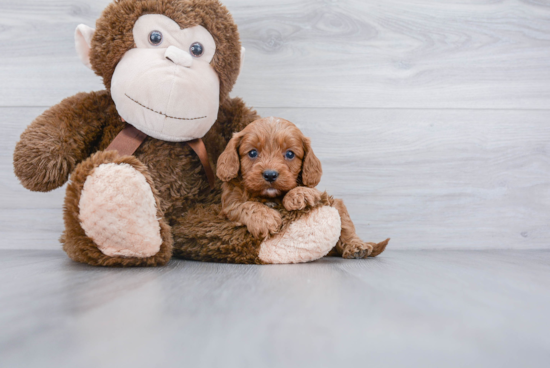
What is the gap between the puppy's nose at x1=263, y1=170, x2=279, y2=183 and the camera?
36.0 inches

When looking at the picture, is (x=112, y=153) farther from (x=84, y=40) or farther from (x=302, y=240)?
(x=302, y=240)

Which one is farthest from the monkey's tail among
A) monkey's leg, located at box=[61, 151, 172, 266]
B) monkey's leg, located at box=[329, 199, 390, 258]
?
monkey's leg, located at box=[61, 151, 172, 266]

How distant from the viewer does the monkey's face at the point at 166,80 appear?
916mm

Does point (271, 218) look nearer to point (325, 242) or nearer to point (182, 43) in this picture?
point (325, 242)

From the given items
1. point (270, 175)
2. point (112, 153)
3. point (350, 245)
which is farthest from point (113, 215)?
point (350, 245)

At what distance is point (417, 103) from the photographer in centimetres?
139

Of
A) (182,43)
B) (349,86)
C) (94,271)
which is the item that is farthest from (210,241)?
(349,86)

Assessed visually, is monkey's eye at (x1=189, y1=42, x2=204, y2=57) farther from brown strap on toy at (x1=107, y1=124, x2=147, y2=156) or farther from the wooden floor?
the wooden floor

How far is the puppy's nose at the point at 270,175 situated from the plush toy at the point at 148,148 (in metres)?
0.10

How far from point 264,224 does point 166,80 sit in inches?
16.4

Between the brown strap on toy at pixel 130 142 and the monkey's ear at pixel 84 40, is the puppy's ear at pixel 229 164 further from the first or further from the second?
the monkey's ear at pixel 84 40

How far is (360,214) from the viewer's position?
4.56 feet

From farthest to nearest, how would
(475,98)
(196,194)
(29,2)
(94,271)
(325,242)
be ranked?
(475,98) < (29,2) < (196,194) < (325,242) < (94,271)

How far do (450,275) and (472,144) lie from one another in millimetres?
731
